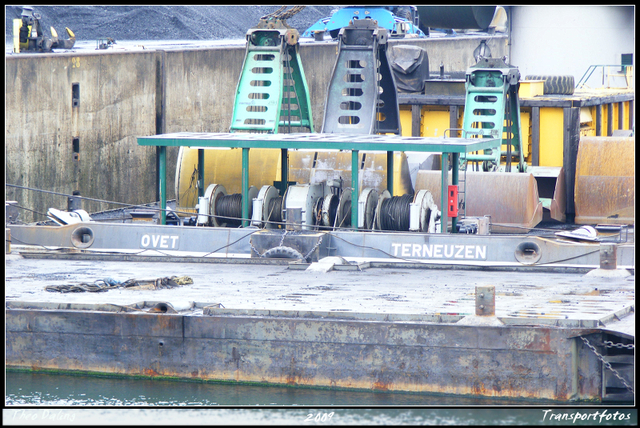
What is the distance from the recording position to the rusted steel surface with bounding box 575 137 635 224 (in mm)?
19953

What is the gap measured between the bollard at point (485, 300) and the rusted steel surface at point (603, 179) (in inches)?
371

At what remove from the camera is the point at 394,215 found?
1659 centimetres

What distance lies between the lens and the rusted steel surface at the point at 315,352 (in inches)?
434

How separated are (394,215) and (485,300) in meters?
Result: 5.40

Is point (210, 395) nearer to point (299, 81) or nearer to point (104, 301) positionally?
point (104, 301)

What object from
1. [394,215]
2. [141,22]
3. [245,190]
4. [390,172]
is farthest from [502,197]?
[141,22]

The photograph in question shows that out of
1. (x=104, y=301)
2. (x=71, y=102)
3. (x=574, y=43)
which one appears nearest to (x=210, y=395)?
(x=104, y=301)

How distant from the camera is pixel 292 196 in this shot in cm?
1647

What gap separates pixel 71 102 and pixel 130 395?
470 inches

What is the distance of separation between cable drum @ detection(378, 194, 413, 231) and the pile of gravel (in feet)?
83.9

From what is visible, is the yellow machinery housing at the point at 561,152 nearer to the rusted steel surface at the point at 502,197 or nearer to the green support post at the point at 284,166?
the rusted steel surface at the point at 502,197

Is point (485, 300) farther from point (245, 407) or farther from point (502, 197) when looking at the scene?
point (502, 197)

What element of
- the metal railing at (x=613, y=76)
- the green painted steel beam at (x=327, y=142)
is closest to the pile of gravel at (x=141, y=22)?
the metal railing at (x=613, y=76)

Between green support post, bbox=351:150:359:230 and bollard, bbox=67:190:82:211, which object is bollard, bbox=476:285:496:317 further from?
bollard, bbox=67:190:82:211
